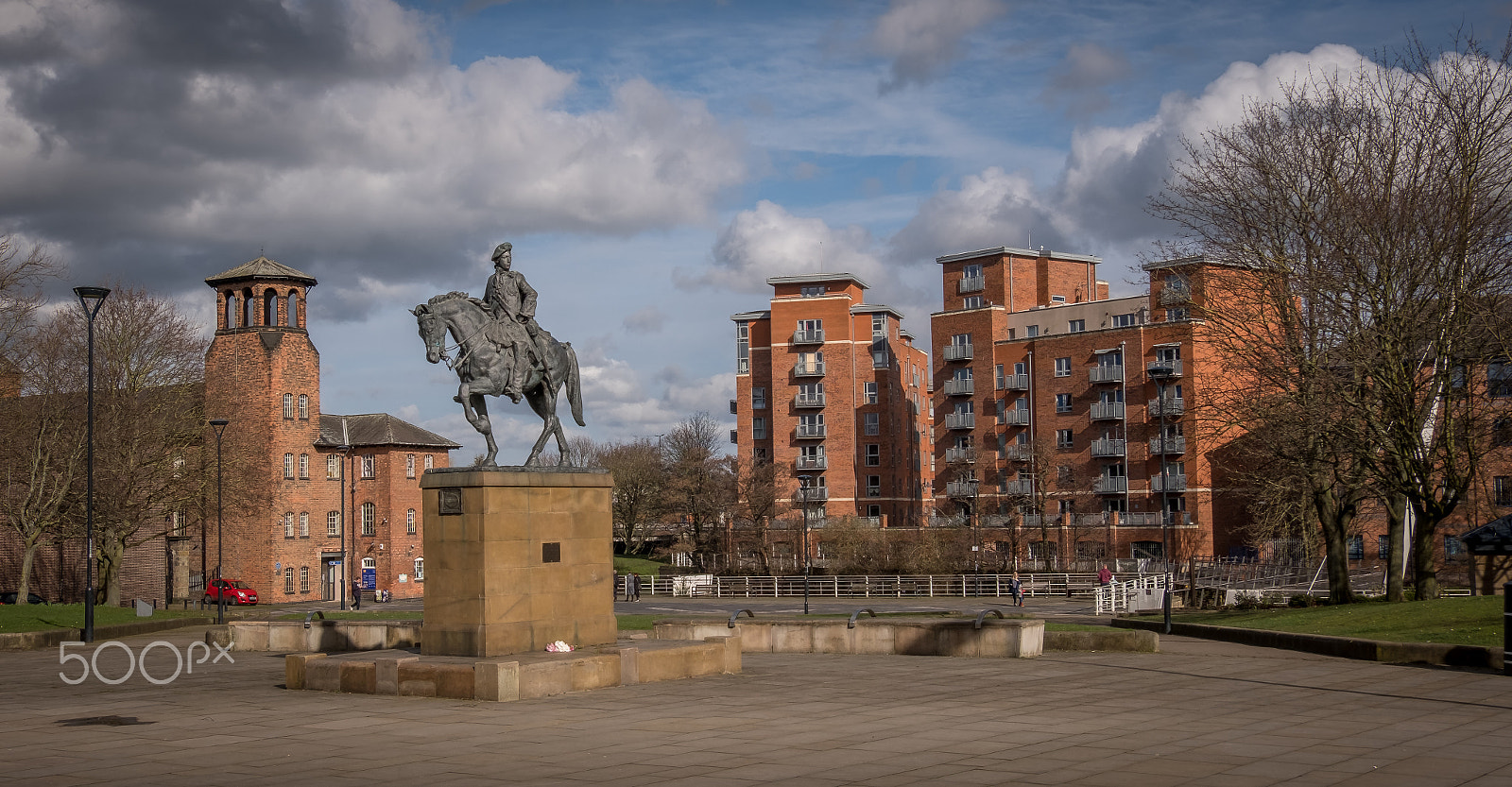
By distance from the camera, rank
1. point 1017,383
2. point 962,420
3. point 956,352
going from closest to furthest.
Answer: point 1017,383 < point 962,420 < point 956,352

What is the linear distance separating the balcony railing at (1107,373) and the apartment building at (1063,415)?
10 centimetres

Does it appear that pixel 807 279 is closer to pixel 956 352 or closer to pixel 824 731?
pixel 956 352

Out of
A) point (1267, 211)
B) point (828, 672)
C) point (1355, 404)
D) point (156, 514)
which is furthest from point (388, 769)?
point (156, 514)

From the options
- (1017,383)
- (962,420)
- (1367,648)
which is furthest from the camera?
(962,420)

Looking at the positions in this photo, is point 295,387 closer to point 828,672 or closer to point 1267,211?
point 1267,211

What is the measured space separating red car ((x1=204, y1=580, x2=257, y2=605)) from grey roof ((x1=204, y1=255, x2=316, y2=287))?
1592 centimetres

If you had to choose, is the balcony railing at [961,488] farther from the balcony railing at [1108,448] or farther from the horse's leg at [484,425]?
the horse's leg at [484,425]

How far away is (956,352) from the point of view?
89.2 m

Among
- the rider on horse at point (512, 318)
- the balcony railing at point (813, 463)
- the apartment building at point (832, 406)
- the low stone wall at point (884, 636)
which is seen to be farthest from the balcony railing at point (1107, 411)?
the rider on horse at point (512, 318)

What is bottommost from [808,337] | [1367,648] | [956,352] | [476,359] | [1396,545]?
[1367,648]

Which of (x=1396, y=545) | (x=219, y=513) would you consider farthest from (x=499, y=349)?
(x=219, y=513)

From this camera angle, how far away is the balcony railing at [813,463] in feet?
306

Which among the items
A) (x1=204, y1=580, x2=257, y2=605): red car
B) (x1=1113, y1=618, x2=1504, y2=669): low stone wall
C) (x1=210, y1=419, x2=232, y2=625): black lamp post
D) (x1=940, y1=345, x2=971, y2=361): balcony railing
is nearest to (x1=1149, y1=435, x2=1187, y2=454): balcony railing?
(x1=940, y1=345, x2=971, y2=361): balcony railing

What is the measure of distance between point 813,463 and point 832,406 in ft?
14.2
